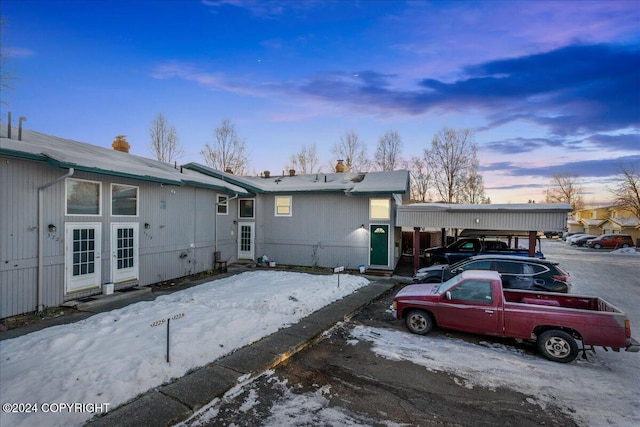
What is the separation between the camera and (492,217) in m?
12.0

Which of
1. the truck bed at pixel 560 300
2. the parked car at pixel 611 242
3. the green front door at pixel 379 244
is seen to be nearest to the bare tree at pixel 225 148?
the green front door at pixel 379 244

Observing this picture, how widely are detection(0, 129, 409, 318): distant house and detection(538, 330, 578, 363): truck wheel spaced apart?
8.48 m

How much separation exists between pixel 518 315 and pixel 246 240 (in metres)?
12.9

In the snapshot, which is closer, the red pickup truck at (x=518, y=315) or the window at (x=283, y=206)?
the red pickup truck at (x=518, y=315)

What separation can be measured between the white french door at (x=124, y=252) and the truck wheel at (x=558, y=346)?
11.4m

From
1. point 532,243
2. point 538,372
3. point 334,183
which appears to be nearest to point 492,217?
point 532,243

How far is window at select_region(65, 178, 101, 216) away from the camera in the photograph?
8.42 m

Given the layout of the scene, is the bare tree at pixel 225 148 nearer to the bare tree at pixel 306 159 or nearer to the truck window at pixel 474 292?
the bare tree at pixel 306 159

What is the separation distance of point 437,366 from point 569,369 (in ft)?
7.40

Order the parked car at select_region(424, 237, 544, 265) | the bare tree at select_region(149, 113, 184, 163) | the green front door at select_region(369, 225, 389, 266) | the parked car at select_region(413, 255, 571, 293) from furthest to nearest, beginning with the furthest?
the bare tree at select_region(149, 113, 184, 163), the green front door at select_region(369, 225, 389, 266), the parked car at select_region(424, 237, 544, 265), the parked car at select_region(413, 255, 571, 293)

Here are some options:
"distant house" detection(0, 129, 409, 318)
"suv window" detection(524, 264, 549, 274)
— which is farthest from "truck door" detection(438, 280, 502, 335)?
"distant house" detection(0, 129, 409, 318)

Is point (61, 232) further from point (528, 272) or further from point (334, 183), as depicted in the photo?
point (528, 272)

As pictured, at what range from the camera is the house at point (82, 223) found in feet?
23.7

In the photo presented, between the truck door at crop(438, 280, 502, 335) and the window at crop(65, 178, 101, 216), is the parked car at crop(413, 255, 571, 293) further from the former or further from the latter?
the window at crop(65, 178, 101, 216)
